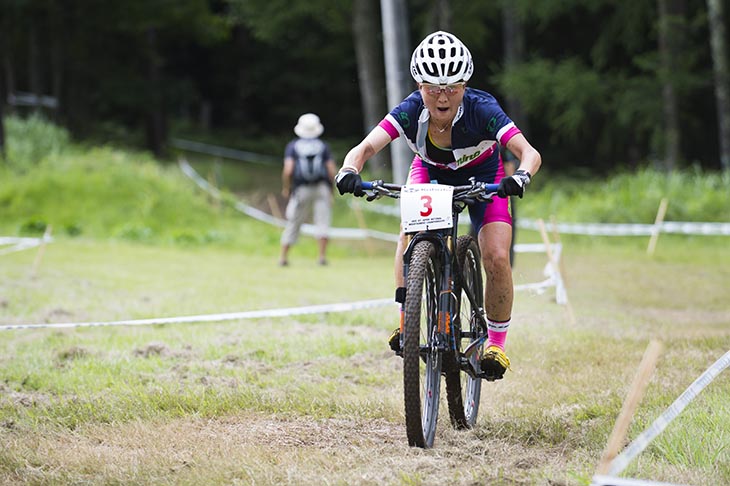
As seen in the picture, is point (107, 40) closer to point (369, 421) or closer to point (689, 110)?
point (689, 110)

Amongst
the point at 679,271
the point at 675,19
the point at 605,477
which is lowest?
the point at 679,271

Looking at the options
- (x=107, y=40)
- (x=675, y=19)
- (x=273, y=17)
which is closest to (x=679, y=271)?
(x=675, y=19)

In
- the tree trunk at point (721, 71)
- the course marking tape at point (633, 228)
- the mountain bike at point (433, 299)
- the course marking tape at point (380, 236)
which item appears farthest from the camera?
the tree trunk at point (721, 71)

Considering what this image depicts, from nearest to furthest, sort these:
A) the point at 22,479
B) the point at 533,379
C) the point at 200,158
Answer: the point at 22,479 → the point at 533,379 → the point at 200,158

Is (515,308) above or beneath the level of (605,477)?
beneath

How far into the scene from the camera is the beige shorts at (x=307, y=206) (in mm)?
15992

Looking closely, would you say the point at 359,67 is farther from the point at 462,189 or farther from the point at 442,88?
the point at 462,189

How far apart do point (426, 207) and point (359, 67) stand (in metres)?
25.6

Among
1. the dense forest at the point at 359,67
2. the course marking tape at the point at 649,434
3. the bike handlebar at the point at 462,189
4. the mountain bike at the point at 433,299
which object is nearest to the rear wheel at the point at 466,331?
the mountain bike at the point at 433,299

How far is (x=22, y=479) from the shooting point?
4660mm

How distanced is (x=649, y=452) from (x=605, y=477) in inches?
56.9

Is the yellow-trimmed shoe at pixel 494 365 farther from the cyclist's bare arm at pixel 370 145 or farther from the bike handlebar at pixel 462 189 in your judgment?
the cyclist's bare arm at pixel 370 145

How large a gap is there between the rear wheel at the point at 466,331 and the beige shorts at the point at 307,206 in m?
10.0

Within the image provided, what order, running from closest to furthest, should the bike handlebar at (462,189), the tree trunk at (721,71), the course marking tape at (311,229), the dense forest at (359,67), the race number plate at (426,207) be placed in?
the race number plate at (426,207)
the bike handlebar at (462,189)
the course marking tape at (311,229)
the tree trunk at (721,71)
the dense forest at (359,67)
